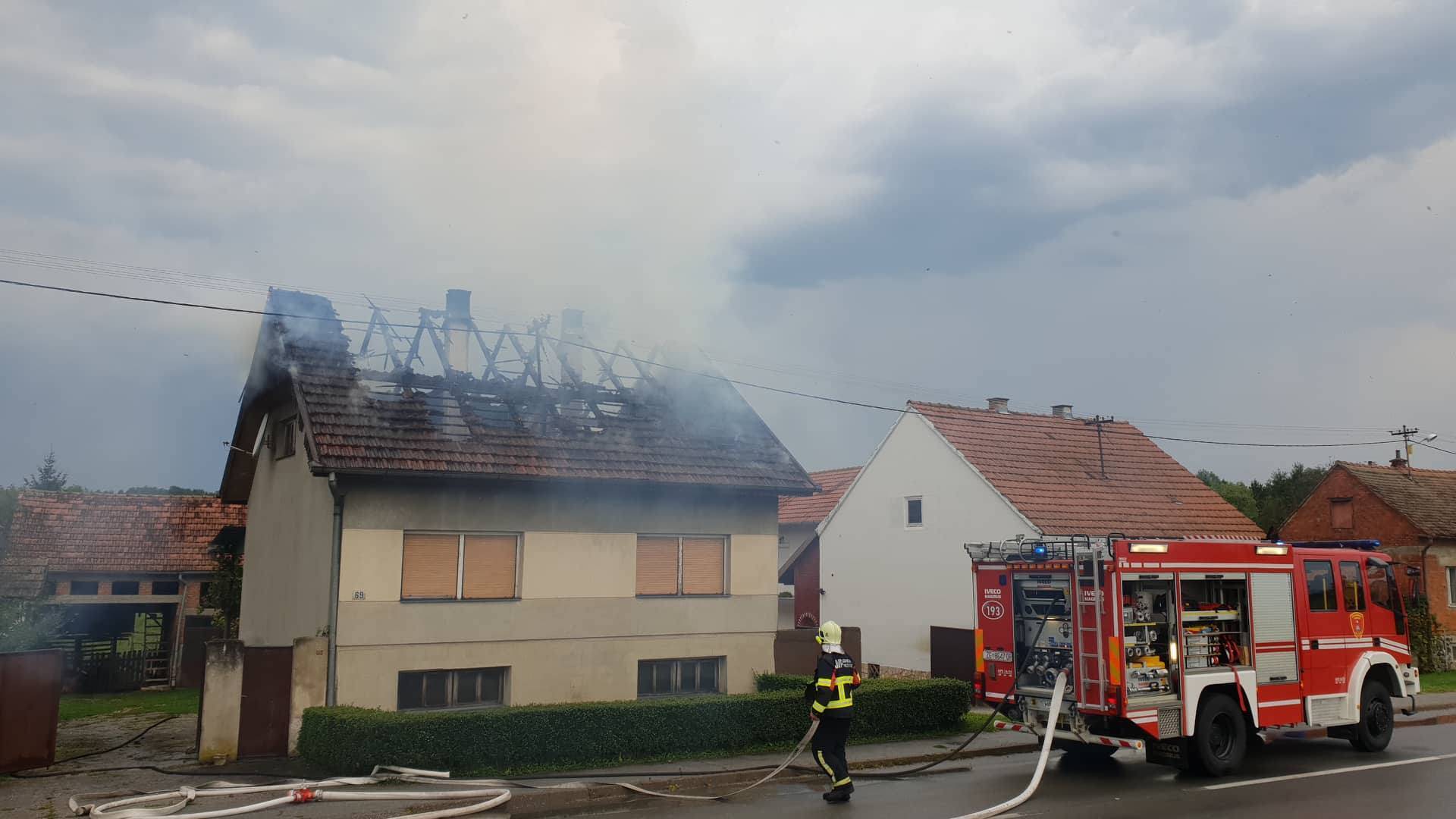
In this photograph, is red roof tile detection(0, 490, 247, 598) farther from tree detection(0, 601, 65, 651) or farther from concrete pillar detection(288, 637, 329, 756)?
concrete pillar detection(288, 637, 329, 756)

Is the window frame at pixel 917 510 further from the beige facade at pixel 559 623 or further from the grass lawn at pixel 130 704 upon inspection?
the grass lawn at pixel 130 704

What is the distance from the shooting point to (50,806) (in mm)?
9500

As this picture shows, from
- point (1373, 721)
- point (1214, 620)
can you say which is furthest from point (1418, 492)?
point (1214, 620)

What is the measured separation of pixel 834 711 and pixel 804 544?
19.4 meters

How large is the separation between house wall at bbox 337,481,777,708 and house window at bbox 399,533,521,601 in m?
0.15

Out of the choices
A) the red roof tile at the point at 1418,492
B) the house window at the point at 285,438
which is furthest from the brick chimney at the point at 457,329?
the red roof tile at the point at 1418,492

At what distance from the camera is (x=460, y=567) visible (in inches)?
534

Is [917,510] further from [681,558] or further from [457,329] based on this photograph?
[457,329]

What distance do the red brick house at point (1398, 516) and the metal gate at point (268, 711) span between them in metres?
25.2

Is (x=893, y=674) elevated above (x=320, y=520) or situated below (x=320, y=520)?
below

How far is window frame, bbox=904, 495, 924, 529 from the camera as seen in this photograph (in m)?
25.0

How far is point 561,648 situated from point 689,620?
197 centimetres

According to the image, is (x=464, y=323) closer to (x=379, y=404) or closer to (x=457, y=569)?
(x=379, y=404)

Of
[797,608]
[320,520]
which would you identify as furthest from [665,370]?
[797,608]
